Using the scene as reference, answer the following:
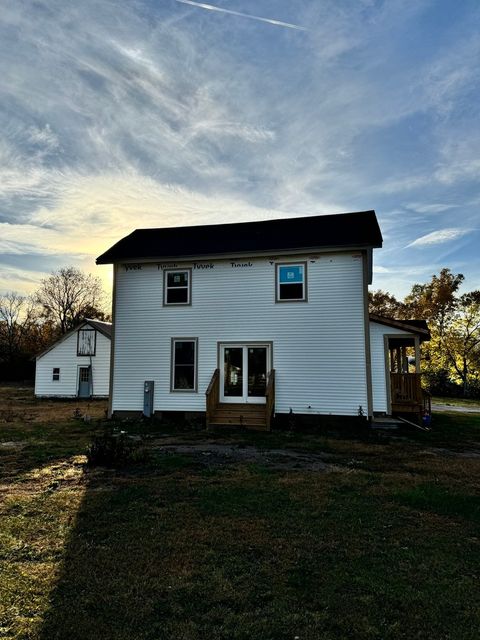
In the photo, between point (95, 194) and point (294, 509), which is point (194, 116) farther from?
point (294, 509)

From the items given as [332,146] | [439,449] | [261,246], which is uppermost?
[332,146]

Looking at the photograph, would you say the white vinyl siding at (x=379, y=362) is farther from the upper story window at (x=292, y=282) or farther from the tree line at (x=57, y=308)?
the tree line at (x=57, y=308)

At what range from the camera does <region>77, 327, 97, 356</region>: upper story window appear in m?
25.4

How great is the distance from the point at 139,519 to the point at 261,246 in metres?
10.2

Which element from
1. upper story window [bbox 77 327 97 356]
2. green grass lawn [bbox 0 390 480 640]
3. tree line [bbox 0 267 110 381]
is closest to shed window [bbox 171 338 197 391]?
green grass lawn [bbox 0 390 480 640]

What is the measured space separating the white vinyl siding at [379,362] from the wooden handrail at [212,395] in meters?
4.90

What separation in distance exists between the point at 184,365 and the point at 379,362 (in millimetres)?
6326

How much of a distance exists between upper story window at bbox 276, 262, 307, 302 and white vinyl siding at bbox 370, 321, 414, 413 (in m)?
2.53

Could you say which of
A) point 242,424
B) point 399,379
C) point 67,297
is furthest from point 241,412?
point 67,297

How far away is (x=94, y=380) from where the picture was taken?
25.3 metres

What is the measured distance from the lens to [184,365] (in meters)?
14.0

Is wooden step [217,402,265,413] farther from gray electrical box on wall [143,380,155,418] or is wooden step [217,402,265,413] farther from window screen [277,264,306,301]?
window screen [277,264,306,301]

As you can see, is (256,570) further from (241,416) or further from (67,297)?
(67,297)

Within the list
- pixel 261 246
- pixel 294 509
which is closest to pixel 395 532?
pixel 294 509
